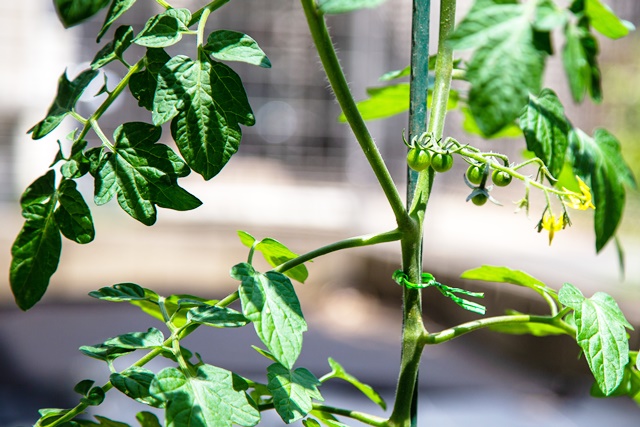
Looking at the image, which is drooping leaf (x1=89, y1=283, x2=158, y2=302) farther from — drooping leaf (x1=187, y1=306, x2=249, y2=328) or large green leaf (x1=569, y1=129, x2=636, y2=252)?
large green leaf (x1=569, y1=129, x2=636, y2=252)

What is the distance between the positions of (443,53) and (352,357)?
2.65 m

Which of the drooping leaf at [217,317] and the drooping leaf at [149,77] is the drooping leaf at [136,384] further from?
the drooping leaf at [149,77]

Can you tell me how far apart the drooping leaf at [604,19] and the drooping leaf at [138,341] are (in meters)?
0.27

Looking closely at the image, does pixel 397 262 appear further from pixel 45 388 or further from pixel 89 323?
pixel 45 388

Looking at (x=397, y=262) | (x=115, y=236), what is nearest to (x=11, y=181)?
(x=115, y=236)

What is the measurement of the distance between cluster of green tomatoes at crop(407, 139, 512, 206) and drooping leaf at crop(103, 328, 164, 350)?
17cm

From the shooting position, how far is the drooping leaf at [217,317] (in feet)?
1.29

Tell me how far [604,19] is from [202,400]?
0.26 meters

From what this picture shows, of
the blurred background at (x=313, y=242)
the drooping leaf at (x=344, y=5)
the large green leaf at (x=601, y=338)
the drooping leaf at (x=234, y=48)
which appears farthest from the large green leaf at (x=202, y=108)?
the blurred background at (x=313, y=242)

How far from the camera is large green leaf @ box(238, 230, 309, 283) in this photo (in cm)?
47

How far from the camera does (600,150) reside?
1.63 ft

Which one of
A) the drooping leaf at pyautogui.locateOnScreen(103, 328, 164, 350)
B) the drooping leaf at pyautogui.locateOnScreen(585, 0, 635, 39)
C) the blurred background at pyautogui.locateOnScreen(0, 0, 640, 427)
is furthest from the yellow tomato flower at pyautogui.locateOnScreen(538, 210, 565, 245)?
the blurred background at pyautogui.locateOnScreen(0, 0, 640, 427)

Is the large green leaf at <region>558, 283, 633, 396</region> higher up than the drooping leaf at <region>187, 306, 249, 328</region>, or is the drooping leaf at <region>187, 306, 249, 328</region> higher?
the drooping leaf at <region>187, 306, 249, 328</region>

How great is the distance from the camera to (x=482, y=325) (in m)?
0.46
